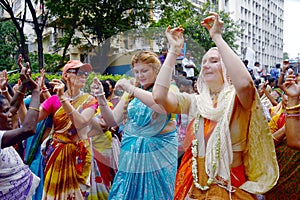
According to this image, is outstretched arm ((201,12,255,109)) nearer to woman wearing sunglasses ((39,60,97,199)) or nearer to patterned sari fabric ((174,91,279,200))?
Result: patterned sari fabric ((174,91,279,200))

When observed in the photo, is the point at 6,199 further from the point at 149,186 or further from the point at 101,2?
the point at 101,2

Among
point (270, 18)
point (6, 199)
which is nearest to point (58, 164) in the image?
point (6, 199)

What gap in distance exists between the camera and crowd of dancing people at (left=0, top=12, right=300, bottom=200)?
2779mm

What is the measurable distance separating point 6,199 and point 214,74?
185cm

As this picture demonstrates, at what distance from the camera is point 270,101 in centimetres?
661

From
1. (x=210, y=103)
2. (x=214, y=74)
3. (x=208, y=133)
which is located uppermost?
(x=214, y=74)

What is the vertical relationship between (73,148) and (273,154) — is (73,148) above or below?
below

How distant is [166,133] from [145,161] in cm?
28

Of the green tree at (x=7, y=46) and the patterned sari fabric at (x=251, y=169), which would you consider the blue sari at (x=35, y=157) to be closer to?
the patterned sari fabric at (x=251, y=169)

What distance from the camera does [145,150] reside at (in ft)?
11.9

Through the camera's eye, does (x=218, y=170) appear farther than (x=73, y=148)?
No

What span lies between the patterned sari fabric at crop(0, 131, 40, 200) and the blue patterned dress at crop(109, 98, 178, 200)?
27.9 inches

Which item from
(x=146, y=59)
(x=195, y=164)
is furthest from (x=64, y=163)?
(x=195, y=164)

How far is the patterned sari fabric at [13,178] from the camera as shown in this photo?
346cm
